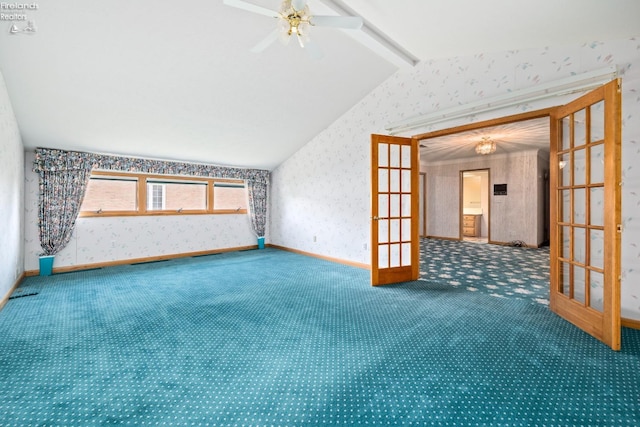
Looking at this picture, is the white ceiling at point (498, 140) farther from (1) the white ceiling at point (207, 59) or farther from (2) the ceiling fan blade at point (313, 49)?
(2) the ceiling fan blade at point (313, 49)

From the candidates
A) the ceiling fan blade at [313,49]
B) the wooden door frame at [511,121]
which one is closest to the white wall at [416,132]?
the wooden door frame at [511,121]

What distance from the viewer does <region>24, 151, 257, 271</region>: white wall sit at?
4730 millimetres

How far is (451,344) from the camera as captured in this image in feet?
7.69

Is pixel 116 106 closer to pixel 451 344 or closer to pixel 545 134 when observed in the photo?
pixel 451 344

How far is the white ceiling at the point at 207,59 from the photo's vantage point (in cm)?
261

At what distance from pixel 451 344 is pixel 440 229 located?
7.07 m

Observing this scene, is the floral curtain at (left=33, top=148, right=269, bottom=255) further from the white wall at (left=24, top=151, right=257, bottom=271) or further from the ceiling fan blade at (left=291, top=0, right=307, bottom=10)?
the ceiling fan blade at (left=291, top=0, right=307, bottom=10)

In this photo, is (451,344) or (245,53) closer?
(451,344)

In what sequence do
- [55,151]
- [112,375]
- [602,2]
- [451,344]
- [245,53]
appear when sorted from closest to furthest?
[112,375] < [602,2] < [451,344] < [245,53] < [55,151]

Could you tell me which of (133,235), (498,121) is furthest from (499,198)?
(133,235)

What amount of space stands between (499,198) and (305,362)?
25.1 ft

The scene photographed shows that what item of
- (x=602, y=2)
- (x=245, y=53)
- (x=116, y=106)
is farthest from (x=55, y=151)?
(x=602, y=2)

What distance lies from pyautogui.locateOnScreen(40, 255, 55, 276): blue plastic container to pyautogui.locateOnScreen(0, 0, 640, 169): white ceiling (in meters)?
1.76

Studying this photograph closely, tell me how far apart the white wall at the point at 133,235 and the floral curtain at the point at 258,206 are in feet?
0.62
